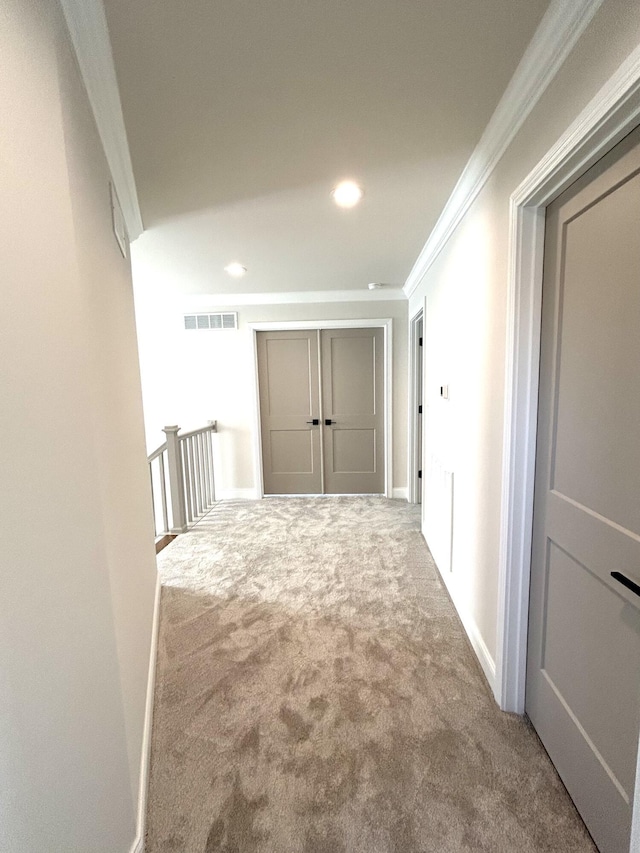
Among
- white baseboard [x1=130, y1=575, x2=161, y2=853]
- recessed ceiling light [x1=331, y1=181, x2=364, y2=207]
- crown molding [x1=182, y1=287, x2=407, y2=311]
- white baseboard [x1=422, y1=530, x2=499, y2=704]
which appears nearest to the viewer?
white baseboard [x1=130, y1=575, x2=161, y2=853]

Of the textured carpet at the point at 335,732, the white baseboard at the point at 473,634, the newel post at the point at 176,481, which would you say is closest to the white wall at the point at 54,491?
the textured carpet at the point at 335,732

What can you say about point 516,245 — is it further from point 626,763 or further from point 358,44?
point 626,763

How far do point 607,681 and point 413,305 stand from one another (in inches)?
129

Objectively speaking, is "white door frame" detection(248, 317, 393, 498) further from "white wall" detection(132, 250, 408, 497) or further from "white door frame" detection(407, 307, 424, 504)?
"white door frame" detection(407, 307, 424, 504)

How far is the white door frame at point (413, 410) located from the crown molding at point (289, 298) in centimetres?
51

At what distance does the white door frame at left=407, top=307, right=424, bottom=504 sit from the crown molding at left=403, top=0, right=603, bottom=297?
180cm

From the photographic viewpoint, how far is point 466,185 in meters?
1.77

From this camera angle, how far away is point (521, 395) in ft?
4.38

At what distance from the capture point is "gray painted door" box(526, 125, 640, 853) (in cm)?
92

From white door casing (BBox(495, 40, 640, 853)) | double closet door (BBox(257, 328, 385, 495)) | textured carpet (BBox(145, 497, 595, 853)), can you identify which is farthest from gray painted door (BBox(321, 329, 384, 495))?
white door casing (BBox(495, 40, 640, 853))

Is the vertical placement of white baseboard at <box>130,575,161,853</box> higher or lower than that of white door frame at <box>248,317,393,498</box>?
lower

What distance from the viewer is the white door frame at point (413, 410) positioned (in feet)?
12.4

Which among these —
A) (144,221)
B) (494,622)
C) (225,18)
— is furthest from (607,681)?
(144,221)

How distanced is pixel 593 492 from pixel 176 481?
3208mm
